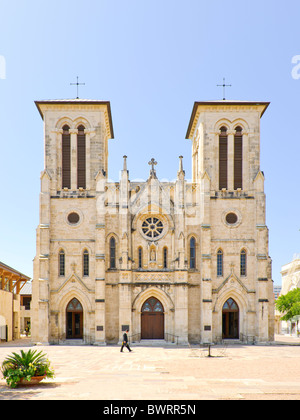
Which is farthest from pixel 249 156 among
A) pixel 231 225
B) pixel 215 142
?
pixel 231 225

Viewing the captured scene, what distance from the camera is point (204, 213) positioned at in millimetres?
44562

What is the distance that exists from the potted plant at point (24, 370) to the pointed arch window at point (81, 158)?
28391 millimetres

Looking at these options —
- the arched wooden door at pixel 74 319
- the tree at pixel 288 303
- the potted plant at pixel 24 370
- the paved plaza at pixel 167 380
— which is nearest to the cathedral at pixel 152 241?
the arched wooden door at pixel 74 319

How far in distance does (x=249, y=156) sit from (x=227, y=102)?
18.0 feet

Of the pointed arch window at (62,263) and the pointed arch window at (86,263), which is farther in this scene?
the pointed arch window at (86,263)

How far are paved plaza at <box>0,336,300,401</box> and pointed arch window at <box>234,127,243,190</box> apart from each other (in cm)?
1971

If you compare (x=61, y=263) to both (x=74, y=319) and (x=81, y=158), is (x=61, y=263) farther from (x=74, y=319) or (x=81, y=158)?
(x=81, y=158)

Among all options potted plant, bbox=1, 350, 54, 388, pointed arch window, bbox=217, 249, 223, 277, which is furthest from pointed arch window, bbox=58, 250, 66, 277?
potted plant, bbox=1, 350, 54, 388

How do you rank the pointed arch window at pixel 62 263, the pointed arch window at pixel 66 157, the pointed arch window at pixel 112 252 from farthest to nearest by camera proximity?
1. the pointed arch window at pixel 66 157
2. the pointed arch window at pixel 112 252
3. the pointed arch window at pixel 62 263

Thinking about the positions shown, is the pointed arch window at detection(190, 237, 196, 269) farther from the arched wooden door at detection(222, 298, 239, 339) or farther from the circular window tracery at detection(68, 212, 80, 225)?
the circular window tracery at detection(68, 212, 80, 225)

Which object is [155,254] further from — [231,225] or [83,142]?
[83,142]

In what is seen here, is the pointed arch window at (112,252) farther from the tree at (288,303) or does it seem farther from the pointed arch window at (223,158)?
the tree at (288,303)

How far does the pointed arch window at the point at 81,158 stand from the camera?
1812 inches
